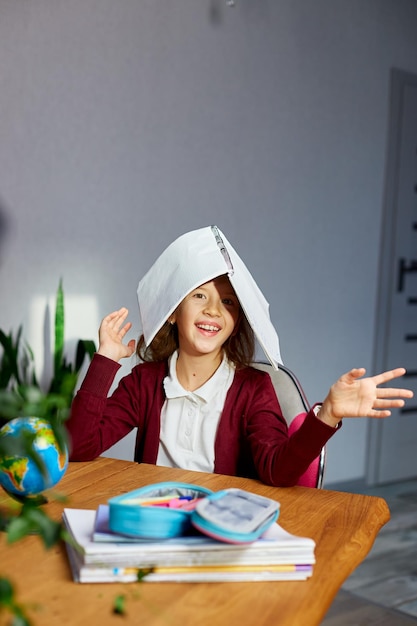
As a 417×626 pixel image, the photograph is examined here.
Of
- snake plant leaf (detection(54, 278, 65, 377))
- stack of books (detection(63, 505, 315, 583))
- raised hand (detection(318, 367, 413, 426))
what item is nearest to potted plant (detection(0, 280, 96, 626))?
snake plant leaf (detection(54, 278, 65, 377))

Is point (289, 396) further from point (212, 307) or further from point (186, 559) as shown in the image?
point (186, 559)

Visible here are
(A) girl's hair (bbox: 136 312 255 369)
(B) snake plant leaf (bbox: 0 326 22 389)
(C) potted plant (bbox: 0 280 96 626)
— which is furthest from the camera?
(B) snake plant leaf (bbox: 0 326 22 389)

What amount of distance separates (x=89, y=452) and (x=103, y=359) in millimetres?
204

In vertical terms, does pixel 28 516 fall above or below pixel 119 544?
above

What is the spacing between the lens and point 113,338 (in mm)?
1824

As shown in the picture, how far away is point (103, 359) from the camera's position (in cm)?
177

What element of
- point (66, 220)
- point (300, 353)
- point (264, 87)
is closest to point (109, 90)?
point (66, 220)

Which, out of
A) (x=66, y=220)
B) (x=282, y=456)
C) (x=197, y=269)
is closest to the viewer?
(x=282, y=456)

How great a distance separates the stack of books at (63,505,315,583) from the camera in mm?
1027

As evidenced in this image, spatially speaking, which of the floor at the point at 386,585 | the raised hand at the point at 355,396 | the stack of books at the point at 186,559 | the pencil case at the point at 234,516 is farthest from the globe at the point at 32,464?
the floor at the point at 386,585

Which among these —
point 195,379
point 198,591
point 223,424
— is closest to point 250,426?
point 223,424

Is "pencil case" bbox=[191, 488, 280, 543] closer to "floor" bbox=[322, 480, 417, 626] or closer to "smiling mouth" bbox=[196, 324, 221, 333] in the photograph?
"smiling mouth" bbox=[196, 324, 221, 333]

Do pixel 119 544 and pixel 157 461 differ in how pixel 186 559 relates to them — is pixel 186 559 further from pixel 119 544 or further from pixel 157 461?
pixel 157 461

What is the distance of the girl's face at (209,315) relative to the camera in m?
1.90
